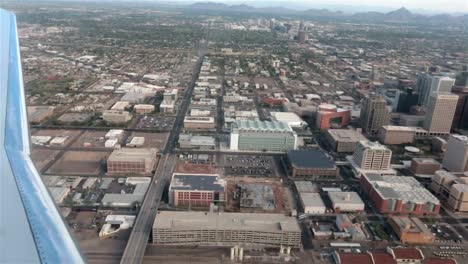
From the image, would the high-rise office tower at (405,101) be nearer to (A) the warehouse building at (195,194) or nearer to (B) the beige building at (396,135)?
(B) the beige building at (396,135)

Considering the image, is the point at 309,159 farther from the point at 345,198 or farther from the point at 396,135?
the point at 396,135

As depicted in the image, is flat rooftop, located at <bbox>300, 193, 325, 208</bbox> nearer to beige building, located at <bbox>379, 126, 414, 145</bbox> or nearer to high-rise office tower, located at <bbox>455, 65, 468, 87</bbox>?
beige building, located at <bbox>379, 126, 414, 145</bbox>

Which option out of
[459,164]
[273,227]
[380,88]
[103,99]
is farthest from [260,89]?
[273,227]

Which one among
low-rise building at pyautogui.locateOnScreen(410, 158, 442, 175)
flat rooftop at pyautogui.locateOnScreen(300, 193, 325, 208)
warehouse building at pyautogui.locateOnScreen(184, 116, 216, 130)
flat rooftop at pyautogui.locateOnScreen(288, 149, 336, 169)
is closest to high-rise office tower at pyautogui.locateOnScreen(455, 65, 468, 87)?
low-rise building at pyautogui.locateOnScreen(410, 158, 442, 175)

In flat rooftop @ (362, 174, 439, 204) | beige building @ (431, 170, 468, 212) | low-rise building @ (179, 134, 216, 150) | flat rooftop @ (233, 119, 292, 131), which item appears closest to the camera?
flat rooftop @ (362, 174, 439, 204)

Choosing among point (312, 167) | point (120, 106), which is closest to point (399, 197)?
point (312, 167)

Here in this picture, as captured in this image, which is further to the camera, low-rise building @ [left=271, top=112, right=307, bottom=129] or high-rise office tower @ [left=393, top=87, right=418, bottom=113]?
high-rise office tower @ [left=393, top=87, right=418, bottom=113]
